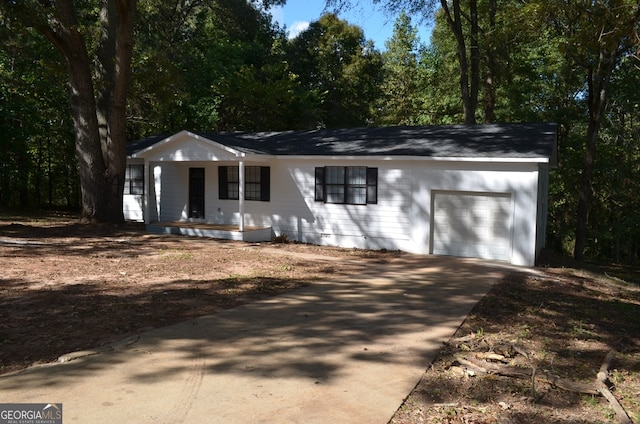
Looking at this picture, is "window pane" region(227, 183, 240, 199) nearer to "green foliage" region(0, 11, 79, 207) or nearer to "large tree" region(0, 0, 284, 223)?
"large tree" region(0, 0, 284, 223)

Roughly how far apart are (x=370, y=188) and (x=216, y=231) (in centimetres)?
519

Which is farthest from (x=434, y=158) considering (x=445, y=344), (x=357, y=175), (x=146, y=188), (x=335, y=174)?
(x=146, y=188)

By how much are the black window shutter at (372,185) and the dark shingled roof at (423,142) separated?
541 millimetres

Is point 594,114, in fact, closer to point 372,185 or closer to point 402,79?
point 372,185

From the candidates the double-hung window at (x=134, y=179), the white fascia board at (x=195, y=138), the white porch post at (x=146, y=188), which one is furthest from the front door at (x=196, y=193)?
the double-hung window at (x=134, y=179)

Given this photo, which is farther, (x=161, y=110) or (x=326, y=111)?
(x=326, y=111)

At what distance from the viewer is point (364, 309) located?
7945mm

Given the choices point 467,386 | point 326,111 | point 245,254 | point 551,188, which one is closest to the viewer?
point 467,386

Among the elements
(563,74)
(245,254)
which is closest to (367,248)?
(245,254)

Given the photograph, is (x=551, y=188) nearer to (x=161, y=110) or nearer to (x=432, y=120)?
(x=432, y=120)

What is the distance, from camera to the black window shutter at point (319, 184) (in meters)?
16.1

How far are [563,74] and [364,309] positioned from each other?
19.6 meters

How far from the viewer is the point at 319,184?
16172mm

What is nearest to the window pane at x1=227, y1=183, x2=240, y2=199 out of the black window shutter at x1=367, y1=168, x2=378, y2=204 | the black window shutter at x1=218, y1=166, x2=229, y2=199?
the black window shutter at x1=218, y1=166, x2=229, y2=199
